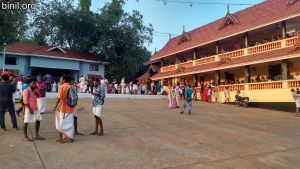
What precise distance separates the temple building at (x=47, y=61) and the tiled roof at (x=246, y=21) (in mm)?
11633

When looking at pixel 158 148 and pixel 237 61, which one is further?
pixel 237 61

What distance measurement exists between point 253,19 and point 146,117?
14.0 metres

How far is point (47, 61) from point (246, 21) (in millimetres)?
23735

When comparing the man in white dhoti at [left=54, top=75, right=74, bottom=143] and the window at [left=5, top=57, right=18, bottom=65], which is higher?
the window at [left=5, top=57, right=18, bottom=65]

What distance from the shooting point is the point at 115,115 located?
1473 centimetres

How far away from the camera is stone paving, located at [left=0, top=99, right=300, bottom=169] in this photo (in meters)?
7.04

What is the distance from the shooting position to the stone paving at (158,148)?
704cm

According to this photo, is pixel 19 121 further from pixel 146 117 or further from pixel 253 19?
pixel 253 19

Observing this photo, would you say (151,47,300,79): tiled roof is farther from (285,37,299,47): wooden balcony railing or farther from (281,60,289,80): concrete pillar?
(281,60,289,80): concrete pillar

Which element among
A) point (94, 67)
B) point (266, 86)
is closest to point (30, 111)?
point (266, 86)

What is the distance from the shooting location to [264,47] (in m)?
22.6

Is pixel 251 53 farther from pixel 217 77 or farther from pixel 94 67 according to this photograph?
pixel 94 67

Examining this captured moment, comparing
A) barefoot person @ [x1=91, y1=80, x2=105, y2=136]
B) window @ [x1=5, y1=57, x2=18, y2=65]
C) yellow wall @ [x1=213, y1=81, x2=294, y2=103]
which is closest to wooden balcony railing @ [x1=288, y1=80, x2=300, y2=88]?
yellow wall @ [x1=213, y1=81, x2=294, y2=103]

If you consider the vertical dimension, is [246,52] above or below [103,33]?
below
